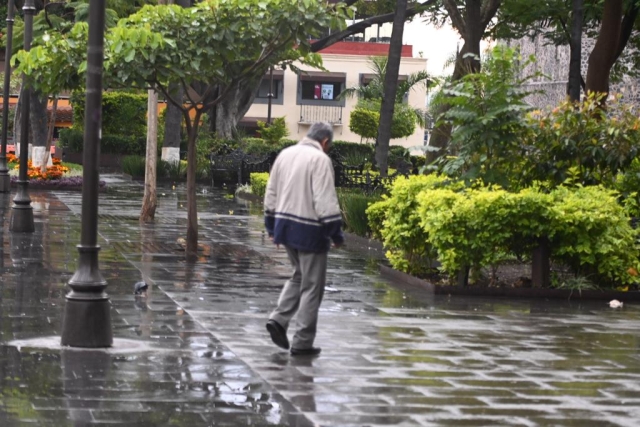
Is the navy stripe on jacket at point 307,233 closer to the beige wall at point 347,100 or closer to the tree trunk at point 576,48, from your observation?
the tree trunk at point 576,48

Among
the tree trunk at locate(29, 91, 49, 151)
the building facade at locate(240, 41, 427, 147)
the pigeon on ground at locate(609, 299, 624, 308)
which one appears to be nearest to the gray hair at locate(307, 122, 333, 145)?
the pigeon on ground at locate(609, 299, 624, 308)

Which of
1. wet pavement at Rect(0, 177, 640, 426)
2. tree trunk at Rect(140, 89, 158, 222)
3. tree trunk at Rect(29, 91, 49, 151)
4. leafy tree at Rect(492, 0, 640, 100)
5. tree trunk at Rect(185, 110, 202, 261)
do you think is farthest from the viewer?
tree trunk at Rect(29, 91, 49, 151)

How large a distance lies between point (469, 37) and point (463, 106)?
1041 centimetres

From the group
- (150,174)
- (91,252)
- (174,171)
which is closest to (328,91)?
(174,171)

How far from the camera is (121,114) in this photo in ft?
165

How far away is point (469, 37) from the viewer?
81.1 feet

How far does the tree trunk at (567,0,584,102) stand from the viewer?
1942cm

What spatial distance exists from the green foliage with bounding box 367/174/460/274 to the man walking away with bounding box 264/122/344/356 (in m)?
5.01

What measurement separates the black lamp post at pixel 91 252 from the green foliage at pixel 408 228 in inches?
222

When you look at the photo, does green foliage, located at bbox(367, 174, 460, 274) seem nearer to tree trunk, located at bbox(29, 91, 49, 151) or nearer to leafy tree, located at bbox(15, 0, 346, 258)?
leafy tree, located at bbox(15, 0, 346, 258)

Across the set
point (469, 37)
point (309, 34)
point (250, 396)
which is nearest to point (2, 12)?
point (469, 37)

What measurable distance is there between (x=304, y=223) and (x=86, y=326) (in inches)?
71.4

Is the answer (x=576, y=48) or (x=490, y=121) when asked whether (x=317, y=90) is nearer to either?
(x=576, y=48)

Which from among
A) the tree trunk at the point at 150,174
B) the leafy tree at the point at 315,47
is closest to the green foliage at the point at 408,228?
the tree trunk at the point at 150,174
